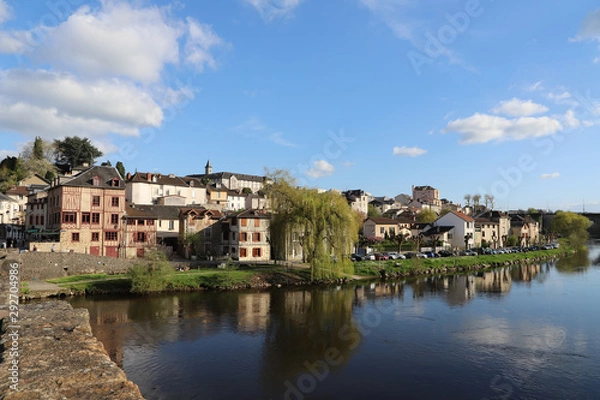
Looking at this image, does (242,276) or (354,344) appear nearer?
(354,344)

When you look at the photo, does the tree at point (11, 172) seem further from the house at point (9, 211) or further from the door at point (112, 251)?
the door at point (112, 251)

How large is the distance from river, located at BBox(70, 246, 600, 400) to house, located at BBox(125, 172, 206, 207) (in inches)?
1831

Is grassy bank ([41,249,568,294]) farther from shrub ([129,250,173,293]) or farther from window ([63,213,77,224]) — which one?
window ([63,213,77,224])

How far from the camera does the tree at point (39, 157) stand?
88750 mm

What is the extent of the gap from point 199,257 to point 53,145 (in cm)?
6713

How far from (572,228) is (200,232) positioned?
94.8 metres

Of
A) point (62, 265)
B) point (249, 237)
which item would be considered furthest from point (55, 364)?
point (249, 237)

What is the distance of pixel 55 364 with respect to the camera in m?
11.1

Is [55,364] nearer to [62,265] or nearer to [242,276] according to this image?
[242,276]

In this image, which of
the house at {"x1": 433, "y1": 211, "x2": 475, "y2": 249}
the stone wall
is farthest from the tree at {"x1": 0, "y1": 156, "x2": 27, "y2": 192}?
the house at {"x1": 433, "y1": 211, "x2": 475, "y2": 249}

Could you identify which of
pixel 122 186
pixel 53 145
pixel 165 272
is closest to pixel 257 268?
pixel 165 272

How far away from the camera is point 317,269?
144 feet

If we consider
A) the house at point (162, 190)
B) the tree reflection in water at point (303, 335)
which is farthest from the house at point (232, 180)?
the tree reflection in water at point (303, 335)

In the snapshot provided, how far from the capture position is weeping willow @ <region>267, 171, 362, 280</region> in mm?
42750
